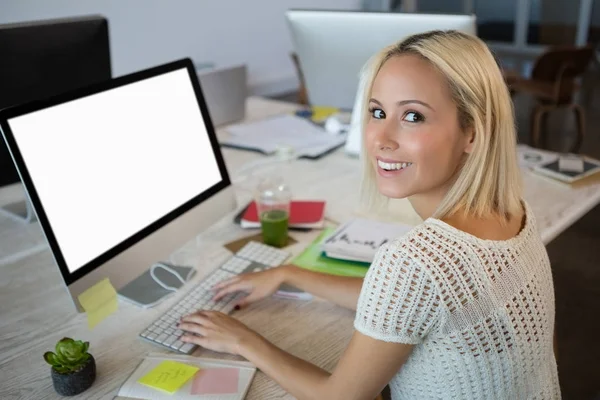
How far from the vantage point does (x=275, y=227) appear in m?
1.43

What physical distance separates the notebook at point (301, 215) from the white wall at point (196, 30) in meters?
2.96

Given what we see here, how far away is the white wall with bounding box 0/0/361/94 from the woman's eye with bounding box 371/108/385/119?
3.45 m

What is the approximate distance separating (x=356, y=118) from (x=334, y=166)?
19cm

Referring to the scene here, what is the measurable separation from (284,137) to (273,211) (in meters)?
0.80

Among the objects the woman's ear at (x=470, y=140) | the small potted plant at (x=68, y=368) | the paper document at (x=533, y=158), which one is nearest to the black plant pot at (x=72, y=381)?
the small potted plant at (x=68, y=368)

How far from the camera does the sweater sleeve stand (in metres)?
0.83

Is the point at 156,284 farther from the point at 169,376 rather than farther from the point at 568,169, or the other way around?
the point at 568,169

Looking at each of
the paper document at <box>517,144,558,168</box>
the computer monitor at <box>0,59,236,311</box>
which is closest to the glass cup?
the computer monitor at <box>0,59,236,311</box>

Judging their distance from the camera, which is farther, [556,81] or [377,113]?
[556,81]

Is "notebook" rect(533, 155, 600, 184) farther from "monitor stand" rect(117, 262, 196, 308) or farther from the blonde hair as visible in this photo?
"monitor stand" rect(117, 262, 196, 308)

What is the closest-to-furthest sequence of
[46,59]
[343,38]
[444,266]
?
[444,266]
[46,59]
[343,38]

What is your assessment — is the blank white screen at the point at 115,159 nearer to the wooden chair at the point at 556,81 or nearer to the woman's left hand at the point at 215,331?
the woman's left hand at the point at 215,331

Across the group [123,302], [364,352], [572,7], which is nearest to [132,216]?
[123,302]

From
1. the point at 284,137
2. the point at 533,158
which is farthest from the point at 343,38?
the point at 533,158
